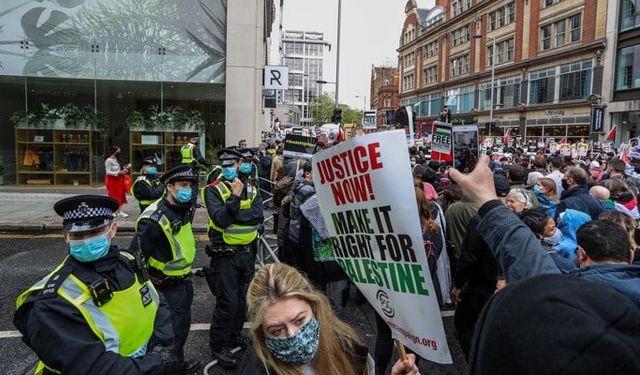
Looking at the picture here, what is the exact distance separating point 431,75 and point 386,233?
6459cm

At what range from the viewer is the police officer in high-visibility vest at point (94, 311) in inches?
80.8

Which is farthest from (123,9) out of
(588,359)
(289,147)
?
(588,359)

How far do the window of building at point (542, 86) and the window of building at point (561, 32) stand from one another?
7.06 feet

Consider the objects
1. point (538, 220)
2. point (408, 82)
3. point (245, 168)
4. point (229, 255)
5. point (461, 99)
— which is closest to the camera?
point (538, 220)

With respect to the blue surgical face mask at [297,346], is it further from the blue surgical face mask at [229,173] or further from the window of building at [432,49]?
the window of building at [432,49]

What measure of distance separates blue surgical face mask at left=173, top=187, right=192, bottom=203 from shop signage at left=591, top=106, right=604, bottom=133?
101 ft

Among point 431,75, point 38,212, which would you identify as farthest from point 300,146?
point 431,75

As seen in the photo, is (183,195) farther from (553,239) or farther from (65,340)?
(553,239)

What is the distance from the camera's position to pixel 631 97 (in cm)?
2942

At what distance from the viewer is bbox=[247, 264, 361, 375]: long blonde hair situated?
207 cm

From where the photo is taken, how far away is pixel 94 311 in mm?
2203

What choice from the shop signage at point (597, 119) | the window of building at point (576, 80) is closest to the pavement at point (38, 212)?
the shop signage at point (597, 119)

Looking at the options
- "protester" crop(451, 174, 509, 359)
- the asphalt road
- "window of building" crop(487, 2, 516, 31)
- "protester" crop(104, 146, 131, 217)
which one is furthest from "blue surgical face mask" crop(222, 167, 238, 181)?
"window of building" crop(487, 2, 516, 31)

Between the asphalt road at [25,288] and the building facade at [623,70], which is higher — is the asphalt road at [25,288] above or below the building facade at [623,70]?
below
